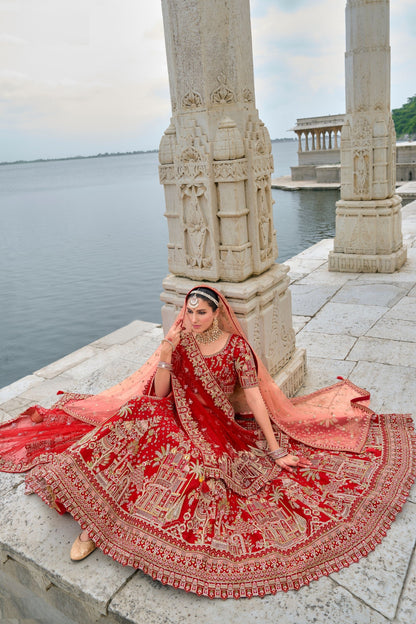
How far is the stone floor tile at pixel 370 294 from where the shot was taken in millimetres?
Answer: 6039

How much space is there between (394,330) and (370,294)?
51.8 inches

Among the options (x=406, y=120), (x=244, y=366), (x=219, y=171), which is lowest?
(x=244, y=366)

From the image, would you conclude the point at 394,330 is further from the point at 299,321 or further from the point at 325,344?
the point at 299,321

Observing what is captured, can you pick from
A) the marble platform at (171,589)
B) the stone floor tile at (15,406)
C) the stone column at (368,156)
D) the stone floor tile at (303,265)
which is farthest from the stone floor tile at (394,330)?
the stone floor tile at (15,406)

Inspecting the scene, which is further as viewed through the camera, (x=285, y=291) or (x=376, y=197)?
(x=376, y=197)

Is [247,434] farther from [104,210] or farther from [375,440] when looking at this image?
[104,210]

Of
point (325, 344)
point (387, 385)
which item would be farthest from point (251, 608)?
point (325, 344)

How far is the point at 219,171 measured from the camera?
3209 millimetres

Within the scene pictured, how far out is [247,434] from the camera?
3068 mm

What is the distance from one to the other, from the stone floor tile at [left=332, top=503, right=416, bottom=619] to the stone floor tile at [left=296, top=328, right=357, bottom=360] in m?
2.23

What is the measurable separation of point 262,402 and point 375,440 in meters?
0.75

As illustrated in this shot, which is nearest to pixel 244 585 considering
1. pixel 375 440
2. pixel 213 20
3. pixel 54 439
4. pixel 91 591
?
pixel 91 591

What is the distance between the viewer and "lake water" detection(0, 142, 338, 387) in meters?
9.38

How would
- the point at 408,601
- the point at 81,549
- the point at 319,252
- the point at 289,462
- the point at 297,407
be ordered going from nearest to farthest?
the point at 408,601, the point at 81,549, the point at 289,462, the point at 297,407, the point at 319,252
